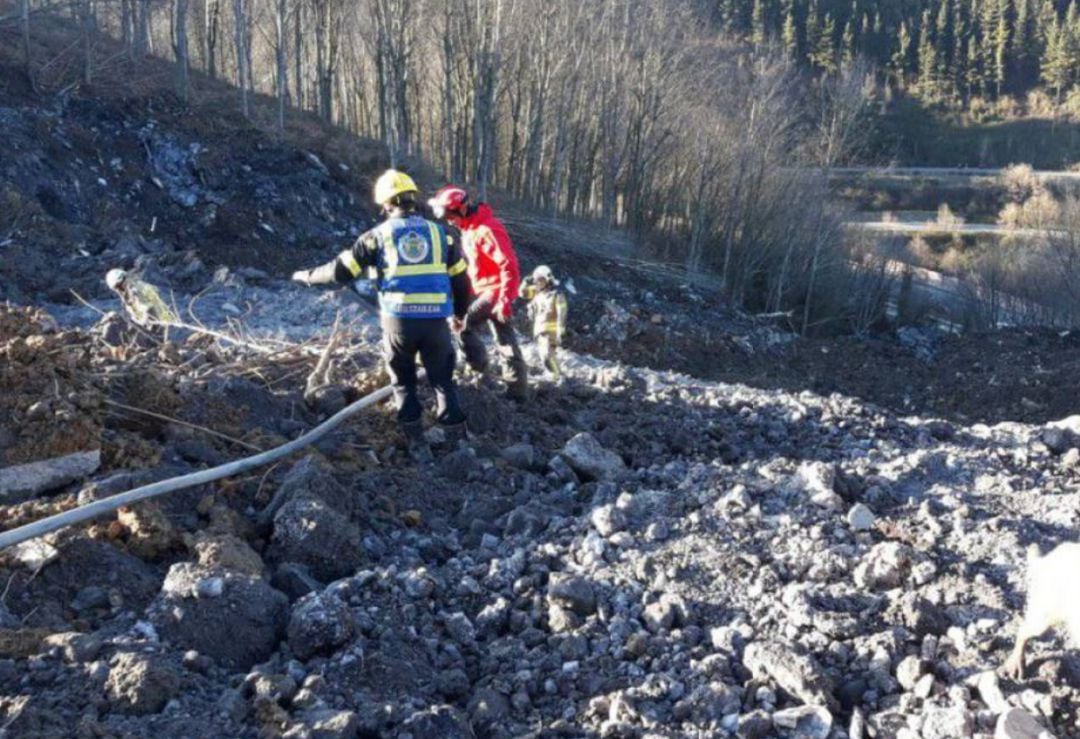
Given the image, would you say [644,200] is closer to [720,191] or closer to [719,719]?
[720,191]

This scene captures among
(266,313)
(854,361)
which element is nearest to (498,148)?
(854,361)

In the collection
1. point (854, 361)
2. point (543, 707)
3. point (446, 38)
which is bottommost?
point (854, 361)

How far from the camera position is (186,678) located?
3.94m

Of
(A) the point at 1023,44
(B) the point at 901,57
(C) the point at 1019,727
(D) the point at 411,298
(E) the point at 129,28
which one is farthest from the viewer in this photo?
(B) the point at 901,57

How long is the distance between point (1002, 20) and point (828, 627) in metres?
86.5

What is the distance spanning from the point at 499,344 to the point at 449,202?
4.49ft

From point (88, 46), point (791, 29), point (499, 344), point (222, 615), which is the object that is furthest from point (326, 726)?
point (791, 29)

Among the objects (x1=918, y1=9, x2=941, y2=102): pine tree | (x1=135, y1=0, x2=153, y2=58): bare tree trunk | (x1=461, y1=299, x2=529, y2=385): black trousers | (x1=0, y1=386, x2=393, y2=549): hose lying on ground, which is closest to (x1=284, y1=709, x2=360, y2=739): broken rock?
(x1=0, y1=386, x2=393, y2=549): hose lying on ground

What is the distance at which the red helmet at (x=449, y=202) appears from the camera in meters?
7.60

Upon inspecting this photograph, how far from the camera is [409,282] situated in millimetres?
6684

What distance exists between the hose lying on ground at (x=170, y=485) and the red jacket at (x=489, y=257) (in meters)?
1.49

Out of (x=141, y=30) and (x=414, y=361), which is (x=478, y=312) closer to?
(x=414, y=361)

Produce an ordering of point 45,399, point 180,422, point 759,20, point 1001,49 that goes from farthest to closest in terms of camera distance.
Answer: point 1001,49 → point 759,20 → point 180,422 → point 45,399

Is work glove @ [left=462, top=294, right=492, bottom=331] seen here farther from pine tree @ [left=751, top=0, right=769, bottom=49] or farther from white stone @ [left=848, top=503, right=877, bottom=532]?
pine tree @ [left=751, top=0, right=769, bottom=49]
